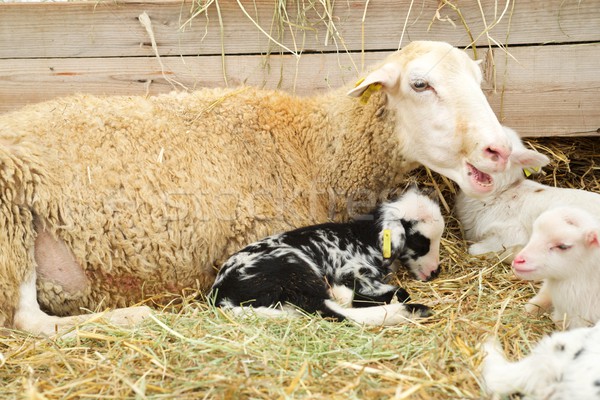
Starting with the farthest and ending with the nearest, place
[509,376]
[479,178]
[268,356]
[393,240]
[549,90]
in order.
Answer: [549,90], [393,240], [479,178], [268,356], [509,376]

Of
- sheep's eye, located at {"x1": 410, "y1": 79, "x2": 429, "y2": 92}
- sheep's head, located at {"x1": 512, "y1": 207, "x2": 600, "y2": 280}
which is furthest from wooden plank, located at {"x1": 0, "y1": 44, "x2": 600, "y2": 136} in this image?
sheep's head, located at {"x1": 512, "y1": 207, "x2": 600, "y2": 280}

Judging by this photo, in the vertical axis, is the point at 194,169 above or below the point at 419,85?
below

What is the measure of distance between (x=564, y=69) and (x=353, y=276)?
230 centimetres

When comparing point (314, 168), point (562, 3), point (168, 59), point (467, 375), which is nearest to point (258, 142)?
point (314, 168)

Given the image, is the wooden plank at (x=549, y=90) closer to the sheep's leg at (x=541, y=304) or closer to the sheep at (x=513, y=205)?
the sheep at (x=513, y=205)

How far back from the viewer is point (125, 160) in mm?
3943

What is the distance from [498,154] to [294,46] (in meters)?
1.90

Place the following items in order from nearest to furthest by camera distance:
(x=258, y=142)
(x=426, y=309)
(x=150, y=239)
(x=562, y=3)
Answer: (x=426, y=309)
(x=150, y=239)
(x=258, y=142)
(x=562, y=3)

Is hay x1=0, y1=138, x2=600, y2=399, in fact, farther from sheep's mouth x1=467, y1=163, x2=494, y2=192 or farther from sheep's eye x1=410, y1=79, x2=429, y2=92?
sheep's eye x1=410, y1=79, x2=429, y2=92

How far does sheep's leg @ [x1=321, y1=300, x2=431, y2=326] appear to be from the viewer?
3.49 m

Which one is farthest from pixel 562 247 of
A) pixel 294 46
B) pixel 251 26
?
pixel 251 26

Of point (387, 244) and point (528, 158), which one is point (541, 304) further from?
point (528, 158)

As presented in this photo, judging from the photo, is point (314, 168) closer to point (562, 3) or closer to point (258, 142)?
point (258, 142)

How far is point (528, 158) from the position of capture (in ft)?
14.4
